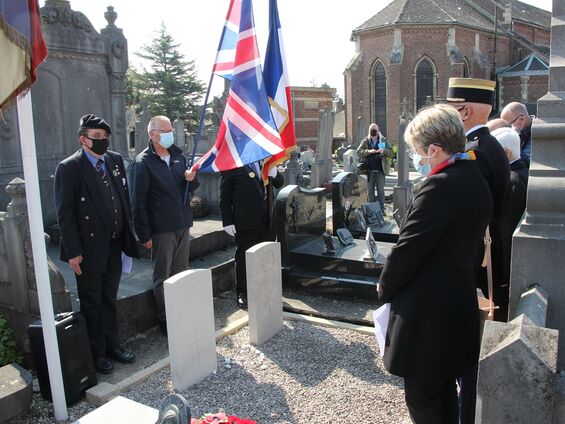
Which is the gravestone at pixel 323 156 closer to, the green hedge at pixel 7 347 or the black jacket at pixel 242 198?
the black jacket at pixel 242 198

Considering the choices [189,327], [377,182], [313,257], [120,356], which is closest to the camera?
[189,327]

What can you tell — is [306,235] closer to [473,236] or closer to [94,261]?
[94,261]

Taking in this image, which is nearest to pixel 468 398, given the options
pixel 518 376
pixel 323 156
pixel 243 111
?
pixel 518 376

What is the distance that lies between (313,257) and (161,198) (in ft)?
7.90

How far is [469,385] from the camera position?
2.87 meters

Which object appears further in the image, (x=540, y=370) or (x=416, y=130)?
(x=416, y=130)

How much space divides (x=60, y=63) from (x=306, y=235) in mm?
4263

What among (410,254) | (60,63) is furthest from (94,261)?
(60,63)

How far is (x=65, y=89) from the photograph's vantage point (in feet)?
23.8

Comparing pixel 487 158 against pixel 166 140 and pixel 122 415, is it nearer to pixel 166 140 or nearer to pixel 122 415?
pixel 122 415

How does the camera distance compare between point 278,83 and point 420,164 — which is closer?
point 420,164

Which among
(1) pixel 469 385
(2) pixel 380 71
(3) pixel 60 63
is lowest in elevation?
(1) pixel 469 385

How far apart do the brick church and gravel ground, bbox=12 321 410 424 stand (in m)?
26.9

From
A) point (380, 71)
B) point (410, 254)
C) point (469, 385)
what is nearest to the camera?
point (410, 254)
